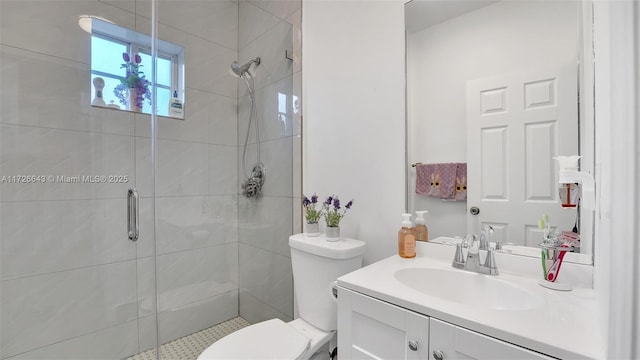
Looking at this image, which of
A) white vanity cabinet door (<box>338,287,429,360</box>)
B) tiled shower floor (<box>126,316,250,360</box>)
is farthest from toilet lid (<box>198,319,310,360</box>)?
tiled shower floor (<box>126,316,250,360</box>)

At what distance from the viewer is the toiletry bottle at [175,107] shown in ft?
6.18

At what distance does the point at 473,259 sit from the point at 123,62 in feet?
6.88

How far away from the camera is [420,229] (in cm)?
125

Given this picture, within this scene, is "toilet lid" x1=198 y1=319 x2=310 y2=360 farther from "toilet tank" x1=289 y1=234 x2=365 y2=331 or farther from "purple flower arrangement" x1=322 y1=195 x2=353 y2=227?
"purple flower arrangement" x1=322 y1=195 x2=353 y2=227

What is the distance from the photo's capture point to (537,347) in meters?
0.60

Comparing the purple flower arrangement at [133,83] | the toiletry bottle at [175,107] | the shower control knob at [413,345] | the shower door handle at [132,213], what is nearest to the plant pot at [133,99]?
the purple flower arrangement at [133,83]

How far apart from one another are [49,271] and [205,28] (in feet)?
5.78

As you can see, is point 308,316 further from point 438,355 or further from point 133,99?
point 133,99

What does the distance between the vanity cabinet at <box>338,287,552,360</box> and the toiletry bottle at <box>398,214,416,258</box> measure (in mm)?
370

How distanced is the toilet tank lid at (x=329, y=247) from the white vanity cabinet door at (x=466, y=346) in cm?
53

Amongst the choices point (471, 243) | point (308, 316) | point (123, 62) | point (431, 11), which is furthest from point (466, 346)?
point (123, 62)

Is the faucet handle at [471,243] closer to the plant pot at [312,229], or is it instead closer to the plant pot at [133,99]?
the plant pot at [312,229]

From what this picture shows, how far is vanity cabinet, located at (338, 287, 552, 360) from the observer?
2.19 feet

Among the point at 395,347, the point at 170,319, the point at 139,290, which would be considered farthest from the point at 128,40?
the point at 395,347
